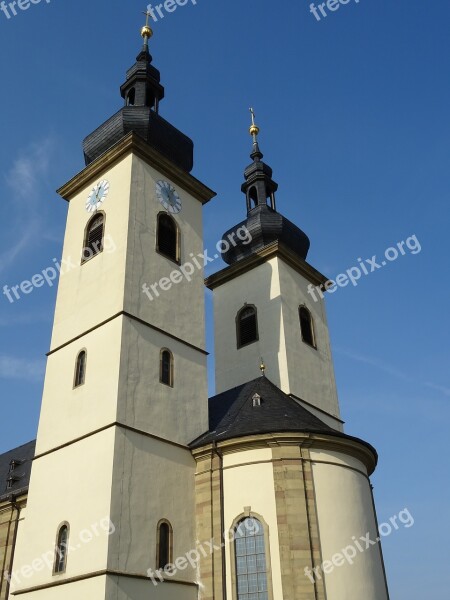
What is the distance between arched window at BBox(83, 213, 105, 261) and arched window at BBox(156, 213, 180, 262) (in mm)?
1741

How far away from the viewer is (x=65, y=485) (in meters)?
16.7

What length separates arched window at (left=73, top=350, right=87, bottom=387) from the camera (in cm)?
1823

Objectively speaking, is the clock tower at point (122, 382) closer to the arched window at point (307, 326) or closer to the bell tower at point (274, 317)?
the bell tower at point (274, 317)

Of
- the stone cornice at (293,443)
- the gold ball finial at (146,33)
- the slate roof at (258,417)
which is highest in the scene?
the gold ball finial at (146,33)

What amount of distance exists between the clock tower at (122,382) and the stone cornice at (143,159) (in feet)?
0.13

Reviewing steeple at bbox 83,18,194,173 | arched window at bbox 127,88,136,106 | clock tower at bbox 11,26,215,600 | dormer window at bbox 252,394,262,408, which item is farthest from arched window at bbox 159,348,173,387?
arched window at bbox 127,88,136,106

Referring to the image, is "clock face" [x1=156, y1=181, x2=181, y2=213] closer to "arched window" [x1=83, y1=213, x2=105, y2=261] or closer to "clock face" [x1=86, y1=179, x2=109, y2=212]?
"clock face" [x1=86, y1=179, x2=109, y2=212]

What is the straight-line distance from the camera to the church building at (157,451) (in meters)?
15.4

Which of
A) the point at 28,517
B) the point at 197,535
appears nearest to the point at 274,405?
the point at 197,535

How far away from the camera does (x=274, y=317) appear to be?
82.4ft

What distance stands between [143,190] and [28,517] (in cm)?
993

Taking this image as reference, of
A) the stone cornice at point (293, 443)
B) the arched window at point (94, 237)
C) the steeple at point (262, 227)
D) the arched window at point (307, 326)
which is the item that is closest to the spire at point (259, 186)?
the steeple at point (262, 227)

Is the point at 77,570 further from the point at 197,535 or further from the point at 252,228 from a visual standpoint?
the point at 252,228

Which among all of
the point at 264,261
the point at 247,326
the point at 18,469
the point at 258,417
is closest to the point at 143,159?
the point at 264,261
